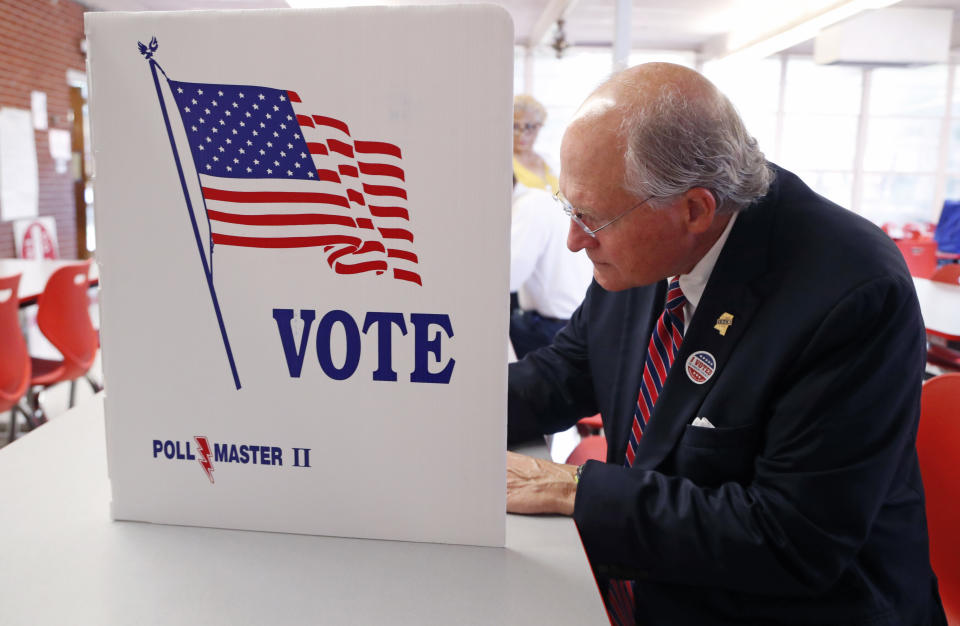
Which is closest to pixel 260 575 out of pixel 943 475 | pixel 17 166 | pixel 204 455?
pixel 204 455

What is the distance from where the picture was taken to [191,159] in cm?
80

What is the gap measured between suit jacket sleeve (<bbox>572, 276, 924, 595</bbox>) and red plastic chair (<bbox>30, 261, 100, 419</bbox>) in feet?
9.75

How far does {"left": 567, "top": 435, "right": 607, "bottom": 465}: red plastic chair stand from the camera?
1816 mm

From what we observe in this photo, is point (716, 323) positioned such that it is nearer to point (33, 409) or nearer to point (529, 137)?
point (529, 137)

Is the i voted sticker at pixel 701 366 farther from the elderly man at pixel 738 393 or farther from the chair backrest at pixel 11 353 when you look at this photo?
the chair backrest at pixel 11 353

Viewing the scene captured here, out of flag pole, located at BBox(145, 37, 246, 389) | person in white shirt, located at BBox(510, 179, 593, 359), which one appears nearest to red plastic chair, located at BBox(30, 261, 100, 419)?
person in white shirt, located at BBox(510, 179, 593, 359)

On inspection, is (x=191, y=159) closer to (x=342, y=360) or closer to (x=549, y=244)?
(x=342, y=360)

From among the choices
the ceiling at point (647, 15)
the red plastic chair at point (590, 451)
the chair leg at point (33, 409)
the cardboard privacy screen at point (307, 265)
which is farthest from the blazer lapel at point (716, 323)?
the ceiling at point (647, 15)

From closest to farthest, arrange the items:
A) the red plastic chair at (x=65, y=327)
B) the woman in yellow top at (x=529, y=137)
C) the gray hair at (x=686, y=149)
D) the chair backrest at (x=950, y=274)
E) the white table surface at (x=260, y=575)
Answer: the white table surface at (x=260, y=575)
the gray hair at (x=686, y=149)
the red plastic chair at (x=65, y=327)
the woman in yellow top at (x=529, y=137)
the chair backrest at (x=950, y=274)

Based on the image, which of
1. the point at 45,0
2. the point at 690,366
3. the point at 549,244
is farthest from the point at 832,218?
the point at 45,0

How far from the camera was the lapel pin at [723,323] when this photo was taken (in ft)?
3.43

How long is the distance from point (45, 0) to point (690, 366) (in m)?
8.01

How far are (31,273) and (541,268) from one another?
112 inches

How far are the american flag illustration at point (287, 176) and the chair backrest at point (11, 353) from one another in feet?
8.10
